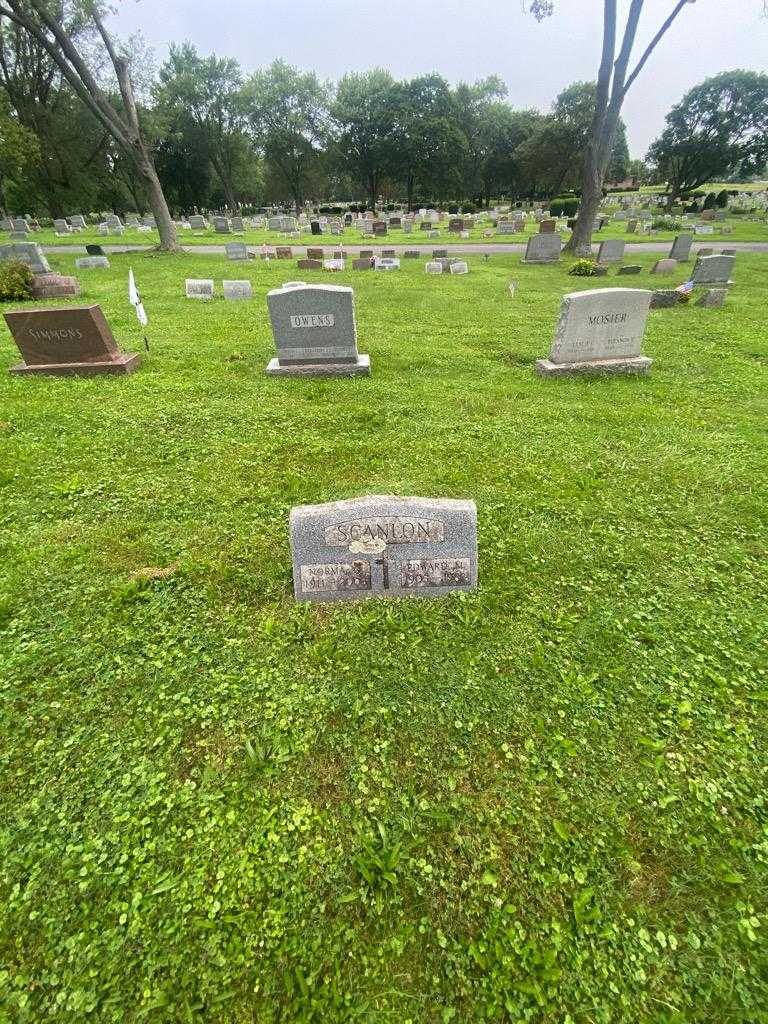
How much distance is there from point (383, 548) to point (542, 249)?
21.0 metres

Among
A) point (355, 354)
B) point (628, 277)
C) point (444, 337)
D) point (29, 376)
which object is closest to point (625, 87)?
point (628, 277)

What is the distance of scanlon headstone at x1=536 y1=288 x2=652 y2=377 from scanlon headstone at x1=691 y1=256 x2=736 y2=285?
9525 mm

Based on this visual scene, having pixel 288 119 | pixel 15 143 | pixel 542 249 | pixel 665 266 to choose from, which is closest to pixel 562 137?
pixel 288 119

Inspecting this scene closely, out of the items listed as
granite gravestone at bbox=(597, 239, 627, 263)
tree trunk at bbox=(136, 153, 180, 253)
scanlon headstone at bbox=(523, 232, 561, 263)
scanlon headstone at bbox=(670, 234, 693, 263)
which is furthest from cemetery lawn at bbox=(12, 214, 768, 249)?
granite gravestone at bbox=(597, 239, 627, 263)

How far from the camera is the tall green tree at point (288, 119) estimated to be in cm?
5088

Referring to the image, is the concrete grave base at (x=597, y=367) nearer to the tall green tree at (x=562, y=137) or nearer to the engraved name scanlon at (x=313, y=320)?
the engraved name scanlon at (x=313, y=320)

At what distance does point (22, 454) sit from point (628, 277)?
59.5 ft

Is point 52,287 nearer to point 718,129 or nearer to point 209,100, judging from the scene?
point 209,100

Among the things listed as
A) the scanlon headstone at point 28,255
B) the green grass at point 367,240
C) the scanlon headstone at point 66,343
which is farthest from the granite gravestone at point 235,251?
the scanlon headstone at point 66,343

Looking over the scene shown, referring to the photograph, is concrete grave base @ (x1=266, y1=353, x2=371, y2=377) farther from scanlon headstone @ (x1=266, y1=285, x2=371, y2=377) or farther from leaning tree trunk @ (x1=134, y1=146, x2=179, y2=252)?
leaning tree trunk @ (x1=134, y1=146, x2=179, y2=252)

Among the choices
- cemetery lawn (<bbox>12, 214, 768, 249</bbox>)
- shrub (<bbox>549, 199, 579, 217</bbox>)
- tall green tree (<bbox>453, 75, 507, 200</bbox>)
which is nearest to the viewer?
cemetery lawn (<bbox>12, 214, 768, 249</bbox>)

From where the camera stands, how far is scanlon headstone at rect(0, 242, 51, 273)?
16.8 m

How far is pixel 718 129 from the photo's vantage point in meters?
48.9

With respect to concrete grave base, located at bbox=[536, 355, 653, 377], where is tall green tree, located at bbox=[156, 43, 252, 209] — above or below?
above
